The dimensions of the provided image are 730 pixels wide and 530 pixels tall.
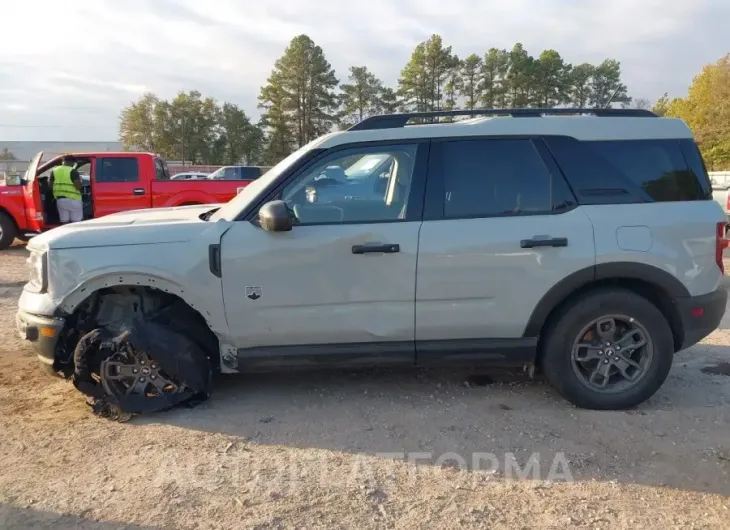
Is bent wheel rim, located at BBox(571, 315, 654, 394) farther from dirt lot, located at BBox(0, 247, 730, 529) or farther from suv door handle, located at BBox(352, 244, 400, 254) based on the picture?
suv door handle, located at BBox(352, 244, 400, 254)

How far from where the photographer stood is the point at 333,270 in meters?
3.96

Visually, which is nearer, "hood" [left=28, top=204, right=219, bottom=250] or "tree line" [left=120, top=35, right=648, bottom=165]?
"hood" [left=28, top=204, right=219, bottom=250]

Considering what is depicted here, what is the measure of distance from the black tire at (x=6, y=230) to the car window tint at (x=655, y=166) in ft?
37.1

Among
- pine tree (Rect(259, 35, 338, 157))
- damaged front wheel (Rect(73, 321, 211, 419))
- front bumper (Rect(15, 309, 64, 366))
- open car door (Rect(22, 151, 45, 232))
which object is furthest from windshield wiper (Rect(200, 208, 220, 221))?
pine tree (Rect(259, 35, 338, 157))

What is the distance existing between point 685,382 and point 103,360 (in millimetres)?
4219

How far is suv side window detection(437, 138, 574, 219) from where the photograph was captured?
4.08m

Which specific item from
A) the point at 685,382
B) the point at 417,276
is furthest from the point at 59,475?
the point at 685,382

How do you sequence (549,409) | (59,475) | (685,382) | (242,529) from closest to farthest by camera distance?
(242,529)
(59,475)
(549,409)
(685,382)

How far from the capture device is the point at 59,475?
11.0 ft

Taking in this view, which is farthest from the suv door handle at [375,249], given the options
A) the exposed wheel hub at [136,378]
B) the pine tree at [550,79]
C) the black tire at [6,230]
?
the pine tree at [550,79]

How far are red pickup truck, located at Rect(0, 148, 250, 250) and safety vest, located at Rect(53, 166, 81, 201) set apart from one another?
0.30m

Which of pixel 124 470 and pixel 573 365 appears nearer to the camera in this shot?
pixel 124 470

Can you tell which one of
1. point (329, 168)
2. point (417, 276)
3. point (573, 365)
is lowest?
point (573, 365)

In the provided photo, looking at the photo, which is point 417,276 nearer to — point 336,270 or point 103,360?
point 336,270
